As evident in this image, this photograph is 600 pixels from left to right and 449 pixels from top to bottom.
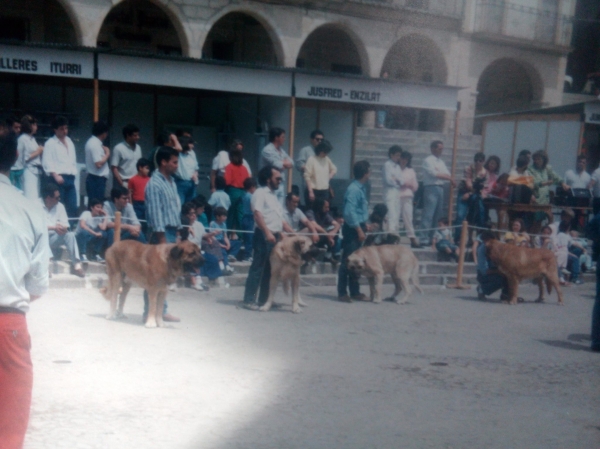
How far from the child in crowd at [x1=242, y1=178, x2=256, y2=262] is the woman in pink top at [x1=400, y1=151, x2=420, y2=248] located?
303 cm

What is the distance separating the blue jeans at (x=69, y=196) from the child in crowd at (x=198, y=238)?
1.72 m

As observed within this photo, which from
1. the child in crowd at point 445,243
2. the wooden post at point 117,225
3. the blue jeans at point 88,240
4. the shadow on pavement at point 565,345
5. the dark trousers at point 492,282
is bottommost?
the shadow on pavement at point 565,345

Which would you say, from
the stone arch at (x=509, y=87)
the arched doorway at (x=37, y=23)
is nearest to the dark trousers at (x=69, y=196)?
the arched doorway at (x=37, y=23)

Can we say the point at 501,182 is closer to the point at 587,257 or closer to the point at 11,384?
the point at 587,257

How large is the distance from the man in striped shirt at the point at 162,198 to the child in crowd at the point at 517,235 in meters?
6.34

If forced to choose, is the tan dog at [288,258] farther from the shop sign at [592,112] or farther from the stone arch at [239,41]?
the stone arch at [239,41]

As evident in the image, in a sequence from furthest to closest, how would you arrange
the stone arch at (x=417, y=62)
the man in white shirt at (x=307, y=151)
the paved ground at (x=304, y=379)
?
1. the stone arch at (x=417, y=62)
2. the man in white shirt at (x=307, y=151)
3. the paved ground at (x=304, y=379)

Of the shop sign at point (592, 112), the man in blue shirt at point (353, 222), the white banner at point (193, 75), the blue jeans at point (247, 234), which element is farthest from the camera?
the shop sign at point (592, 112)

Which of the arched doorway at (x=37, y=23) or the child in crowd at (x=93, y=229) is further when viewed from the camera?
the arched doorway at (x=37, y=23)

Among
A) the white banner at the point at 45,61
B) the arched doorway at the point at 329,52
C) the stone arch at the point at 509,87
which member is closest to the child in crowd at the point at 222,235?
the white banner at the point at 45,61

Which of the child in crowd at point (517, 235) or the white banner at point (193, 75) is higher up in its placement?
the white banner at point (193, 75)

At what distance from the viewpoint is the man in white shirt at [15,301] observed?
11.7ft

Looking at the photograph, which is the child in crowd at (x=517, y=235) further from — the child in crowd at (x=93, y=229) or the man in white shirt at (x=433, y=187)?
the child in crowd at (x=93, y=229)

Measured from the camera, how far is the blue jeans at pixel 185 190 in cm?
1197
